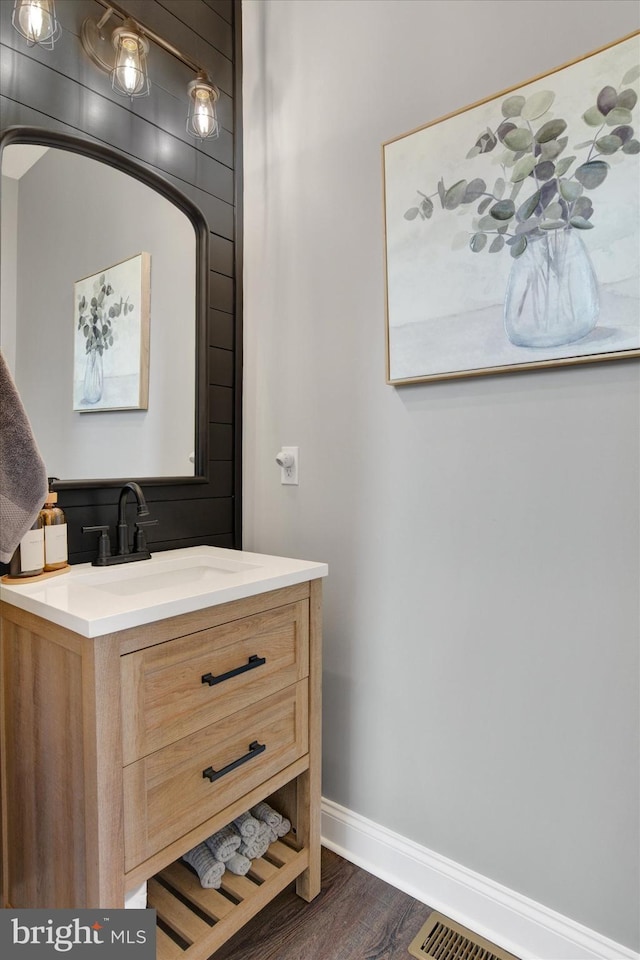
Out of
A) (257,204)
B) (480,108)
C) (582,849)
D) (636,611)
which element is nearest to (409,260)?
(480,108)

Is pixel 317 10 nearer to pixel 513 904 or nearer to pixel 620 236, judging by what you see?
pixel 620 236

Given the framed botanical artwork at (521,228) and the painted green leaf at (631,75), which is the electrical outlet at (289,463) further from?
the painted green leaf at (631,75)

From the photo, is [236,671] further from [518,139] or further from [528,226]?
[518,139]

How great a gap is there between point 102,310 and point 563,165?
1192 mm

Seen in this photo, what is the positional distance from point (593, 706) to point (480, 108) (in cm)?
140

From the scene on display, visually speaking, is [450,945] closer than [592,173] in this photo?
No

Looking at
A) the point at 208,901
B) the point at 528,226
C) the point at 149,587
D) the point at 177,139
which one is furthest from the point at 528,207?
the point at 208,901

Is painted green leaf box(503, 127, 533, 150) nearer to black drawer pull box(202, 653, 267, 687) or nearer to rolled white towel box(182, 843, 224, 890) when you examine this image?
black drawer pull box(202, 653, 267, 687)

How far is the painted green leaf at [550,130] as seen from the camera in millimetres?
1190

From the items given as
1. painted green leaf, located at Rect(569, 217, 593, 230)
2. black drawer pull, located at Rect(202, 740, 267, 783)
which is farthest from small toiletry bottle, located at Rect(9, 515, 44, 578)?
painted green leaf, located at Rect(569, 217, 593, 230)

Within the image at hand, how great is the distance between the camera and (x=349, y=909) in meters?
1.40

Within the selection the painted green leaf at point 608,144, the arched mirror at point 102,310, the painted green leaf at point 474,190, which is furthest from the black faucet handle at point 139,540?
the painted green leaf at point 608,144

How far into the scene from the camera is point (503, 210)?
50.3 inches

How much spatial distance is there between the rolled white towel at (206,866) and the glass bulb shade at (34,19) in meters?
1.88
